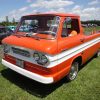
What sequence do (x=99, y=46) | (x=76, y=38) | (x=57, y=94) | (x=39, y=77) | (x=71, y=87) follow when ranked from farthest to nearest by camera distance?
(x=99, y=46), (x=76, y=38), (x=71, y=87), (x=57, y=94), (x=39, y=77)

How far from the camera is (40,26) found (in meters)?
6.01

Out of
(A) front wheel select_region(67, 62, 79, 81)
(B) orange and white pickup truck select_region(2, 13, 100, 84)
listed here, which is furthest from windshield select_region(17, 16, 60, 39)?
(A) front wheel select_region(67, 62, 79, 81)

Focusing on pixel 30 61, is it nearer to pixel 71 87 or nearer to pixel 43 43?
pixel 43 43

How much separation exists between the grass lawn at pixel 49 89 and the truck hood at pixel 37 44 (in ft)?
4.11

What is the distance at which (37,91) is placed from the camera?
17.8ft

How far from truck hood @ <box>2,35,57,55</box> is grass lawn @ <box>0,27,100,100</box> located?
1.25 meters

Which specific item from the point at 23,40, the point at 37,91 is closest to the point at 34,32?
the point at 23,40

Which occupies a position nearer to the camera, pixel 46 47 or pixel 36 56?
pixel 46 47

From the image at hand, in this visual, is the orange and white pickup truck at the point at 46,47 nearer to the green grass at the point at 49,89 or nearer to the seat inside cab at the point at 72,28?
the seat inside cab at the point at 72,28

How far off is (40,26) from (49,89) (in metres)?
1.97

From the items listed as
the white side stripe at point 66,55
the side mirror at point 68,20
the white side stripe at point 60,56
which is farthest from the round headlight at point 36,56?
the side mirror at point 68,20

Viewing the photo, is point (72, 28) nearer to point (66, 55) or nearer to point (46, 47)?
point (66, 55)

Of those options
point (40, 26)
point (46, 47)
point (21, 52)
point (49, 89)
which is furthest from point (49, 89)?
point (40, 26)

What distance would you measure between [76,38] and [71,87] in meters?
1.55
